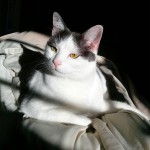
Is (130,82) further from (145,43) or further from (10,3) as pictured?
(10,3)

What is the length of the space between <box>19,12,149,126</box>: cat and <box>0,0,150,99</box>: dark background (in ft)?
2.13

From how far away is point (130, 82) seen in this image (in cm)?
201

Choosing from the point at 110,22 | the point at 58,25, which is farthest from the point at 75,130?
the point at 110,22

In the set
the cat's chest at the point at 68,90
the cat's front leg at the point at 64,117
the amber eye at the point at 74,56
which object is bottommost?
the cat's front leg at the point at 64,117

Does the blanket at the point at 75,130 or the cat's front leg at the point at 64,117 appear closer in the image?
the blanket at the point at 75,130

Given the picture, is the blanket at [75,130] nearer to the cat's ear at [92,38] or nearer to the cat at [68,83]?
the cat at [68,83]

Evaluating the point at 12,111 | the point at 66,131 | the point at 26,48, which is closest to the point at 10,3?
the point at 26,48

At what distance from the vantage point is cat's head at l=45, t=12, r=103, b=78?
136 centimetres

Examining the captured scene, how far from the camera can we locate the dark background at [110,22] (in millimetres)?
2246

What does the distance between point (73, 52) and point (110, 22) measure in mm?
1134

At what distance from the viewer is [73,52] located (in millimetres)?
1382

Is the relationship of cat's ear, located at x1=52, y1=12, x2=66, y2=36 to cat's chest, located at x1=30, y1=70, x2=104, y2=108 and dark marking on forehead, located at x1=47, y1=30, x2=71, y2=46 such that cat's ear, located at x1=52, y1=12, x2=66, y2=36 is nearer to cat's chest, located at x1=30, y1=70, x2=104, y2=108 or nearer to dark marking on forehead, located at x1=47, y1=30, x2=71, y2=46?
dark marking on forehead, located at x1=47, y1=30, x2=71, y2=46

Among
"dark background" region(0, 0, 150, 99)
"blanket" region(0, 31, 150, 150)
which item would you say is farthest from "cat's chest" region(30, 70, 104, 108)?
"dark background" region(0, 0, 150, 99)

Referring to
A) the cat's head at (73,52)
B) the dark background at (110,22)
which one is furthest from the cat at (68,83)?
the dark background at (110,22)
